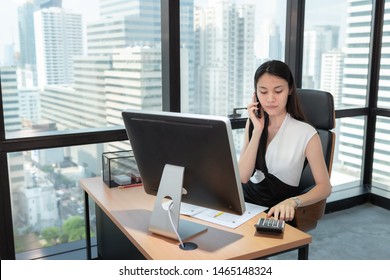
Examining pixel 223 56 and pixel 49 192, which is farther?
pixel 223 56

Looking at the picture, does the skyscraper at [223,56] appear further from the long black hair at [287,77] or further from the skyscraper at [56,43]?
the long black hair at [287,77]

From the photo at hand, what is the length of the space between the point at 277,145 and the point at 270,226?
576 millimetres

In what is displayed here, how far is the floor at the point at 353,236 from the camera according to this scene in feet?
9.47

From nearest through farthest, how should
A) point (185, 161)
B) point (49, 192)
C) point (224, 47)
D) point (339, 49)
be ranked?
point (185, 161) < point (49, 192) < point (224, 47) < point (339, 49)

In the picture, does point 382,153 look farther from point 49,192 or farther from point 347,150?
→ point 49,192

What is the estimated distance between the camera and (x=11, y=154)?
2.41m

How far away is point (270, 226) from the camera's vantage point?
158 cm

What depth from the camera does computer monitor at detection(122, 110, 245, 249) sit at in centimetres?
138

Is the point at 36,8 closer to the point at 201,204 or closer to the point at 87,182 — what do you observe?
the point at 87,182

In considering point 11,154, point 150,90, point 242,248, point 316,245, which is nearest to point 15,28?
point 11,154

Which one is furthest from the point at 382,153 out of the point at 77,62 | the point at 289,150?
the point at 77,62

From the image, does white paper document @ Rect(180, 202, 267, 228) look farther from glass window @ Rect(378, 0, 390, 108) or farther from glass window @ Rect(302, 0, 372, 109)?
glass window @ Rect(378, 0, 390, 108)

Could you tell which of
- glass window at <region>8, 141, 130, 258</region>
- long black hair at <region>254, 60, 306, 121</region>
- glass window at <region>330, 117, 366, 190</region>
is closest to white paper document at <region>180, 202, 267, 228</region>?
long black hair at <region>254, 60, 306, 121</region>
